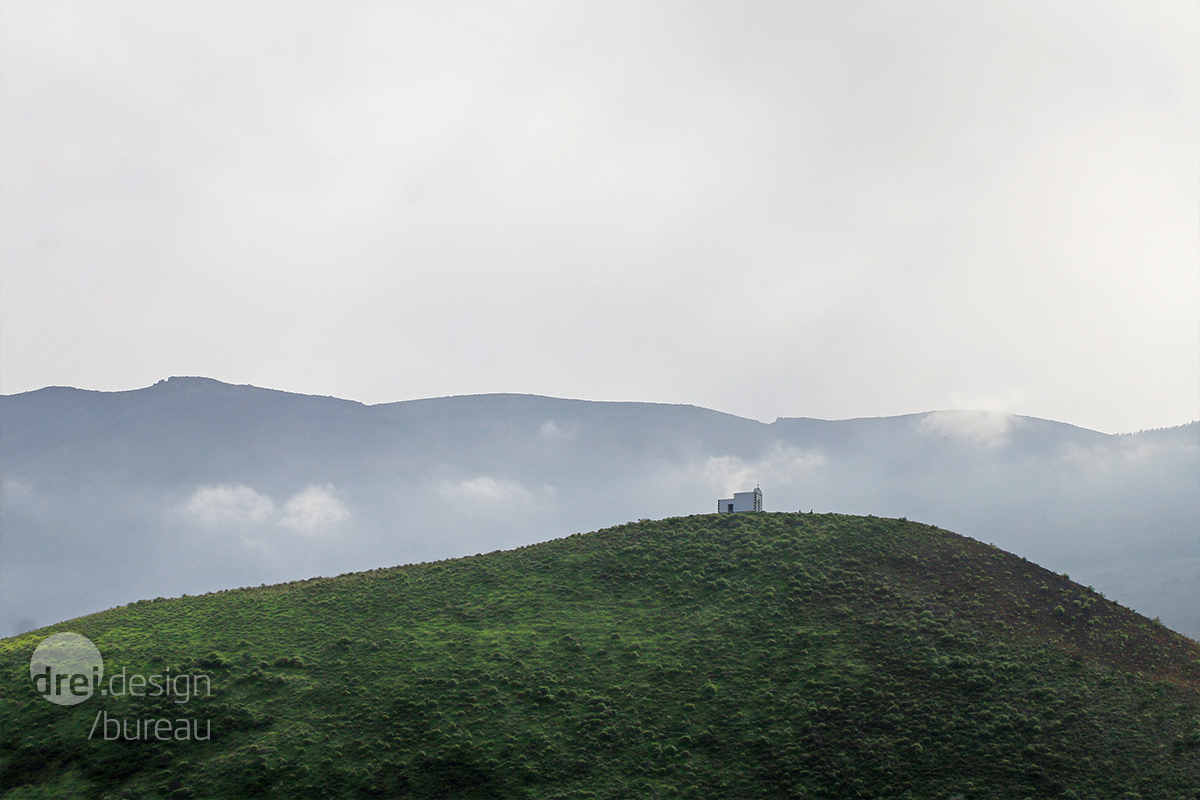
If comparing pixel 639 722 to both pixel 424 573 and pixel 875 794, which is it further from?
pixel 424 573

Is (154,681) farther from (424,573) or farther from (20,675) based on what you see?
(424,573)

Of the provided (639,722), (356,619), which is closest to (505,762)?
(639,722)

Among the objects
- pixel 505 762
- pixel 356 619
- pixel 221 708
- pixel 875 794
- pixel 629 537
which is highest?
pixel 629 537

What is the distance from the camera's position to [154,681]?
40.0 meters

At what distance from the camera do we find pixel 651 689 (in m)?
40.9

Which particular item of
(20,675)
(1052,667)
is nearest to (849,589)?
(1052,667)

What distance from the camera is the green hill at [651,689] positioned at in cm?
3341

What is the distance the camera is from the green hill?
110 feet

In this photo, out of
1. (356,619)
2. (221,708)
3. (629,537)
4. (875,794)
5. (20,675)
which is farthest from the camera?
(629,537)

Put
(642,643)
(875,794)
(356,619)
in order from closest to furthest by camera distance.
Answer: (875,794), (642,643), (356,619)

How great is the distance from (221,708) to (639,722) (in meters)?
21.1

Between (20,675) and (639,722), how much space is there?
33.8 meters

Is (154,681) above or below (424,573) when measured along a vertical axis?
below

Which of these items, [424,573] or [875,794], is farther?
[424,573]
